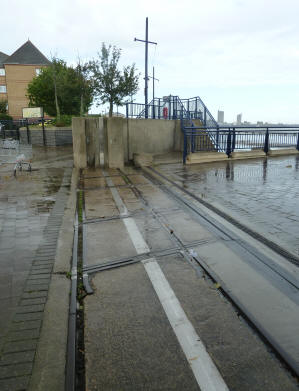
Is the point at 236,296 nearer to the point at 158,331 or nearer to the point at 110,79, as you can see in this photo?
the point at 158,331

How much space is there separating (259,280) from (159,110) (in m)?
16.8

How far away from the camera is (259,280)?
3441 millimetres

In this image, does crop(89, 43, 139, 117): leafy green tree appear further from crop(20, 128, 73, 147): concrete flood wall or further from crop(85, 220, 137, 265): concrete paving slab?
crop(85, 220, 137, 265): concrete paving slab

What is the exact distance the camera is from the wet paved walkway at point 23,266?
2360mm

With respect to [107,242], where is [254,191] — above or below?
above

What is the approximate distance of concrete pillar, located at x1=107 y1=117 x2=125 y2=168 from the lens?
12.0 m

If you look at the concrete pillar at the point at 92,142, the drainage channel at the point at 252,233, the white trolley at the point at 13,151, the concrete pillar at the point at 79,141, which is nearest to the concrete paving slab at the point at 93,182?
the concrete pillar at the point at 79,141

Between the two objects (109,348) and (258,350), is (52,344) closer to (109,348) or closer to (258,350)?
(109,348)

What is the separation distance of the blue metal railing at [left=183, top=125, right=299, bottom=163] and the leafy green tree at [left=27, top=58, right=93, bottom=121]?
11.9 m

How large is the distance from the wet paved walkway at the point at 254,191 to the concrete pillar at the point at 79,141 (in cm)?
315

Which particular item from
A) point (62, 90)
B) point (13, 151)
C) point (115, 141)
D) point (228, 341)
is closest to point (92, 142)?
point (115, 141)

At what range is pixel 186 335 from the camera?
8.47 ft

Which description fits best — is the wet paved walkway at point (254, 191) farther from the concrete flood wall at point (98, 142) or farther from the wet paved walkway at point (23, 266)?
the wet paved walkway at point (23, 266)

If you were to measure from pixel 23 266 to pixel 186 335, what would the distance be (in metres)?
2.28
